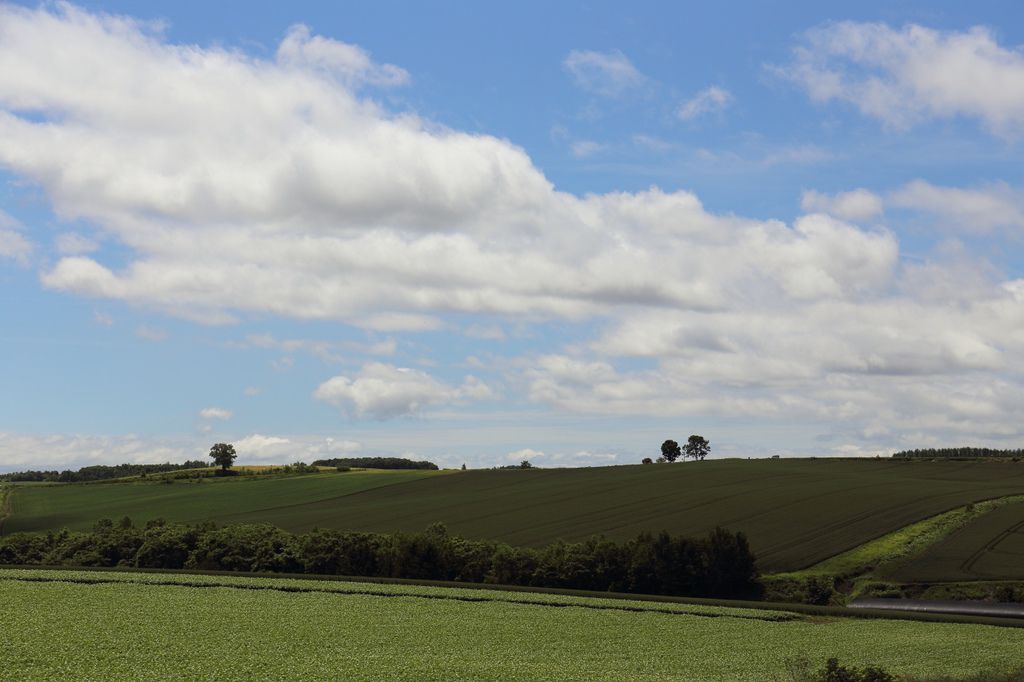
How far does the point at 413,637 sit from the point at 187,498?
104 m

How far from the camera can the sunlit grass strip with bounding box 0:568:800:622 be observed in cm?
5738

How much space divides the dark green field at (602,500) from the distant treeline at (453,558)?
686 centimetres

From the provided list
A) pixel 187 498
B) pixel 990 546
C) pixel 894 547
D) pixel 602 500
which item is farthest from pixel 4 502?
pixel 990 546

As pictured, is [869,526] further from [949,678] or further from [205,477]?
[205,477]

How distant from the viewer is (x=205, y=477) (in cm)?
17512

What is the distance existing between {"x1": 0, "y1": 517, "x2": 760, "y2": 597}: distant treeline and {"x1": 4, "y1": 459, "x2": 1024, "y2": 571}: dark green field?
686cm

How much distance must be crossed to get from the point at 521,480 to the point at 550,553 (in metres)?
67.0

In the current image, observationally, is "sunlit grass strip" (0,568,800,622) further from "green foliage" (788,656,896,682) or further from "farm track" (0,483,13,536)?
"farm track" (0,483,13,536)

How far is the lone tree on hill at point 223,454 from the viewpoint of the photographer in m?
185

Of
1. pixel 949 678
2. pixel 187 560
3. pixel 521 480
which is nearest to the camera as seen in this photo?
pixel 949 678

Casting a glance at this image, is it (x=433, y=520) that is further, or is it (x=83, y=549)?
(x=433, y=520)

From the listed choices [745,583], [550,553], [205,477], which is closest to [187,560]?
[550,553]

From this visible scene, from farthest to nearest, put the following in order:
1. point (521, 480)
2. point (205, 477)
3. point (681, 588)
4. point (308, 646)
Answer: point (205, 477), point (521, 480), point (681, 588), point (308, 646)

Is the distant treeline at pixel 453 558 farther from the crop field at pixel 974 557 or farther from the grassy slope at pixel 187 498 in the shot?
the grassy slope at pixel 187 498
